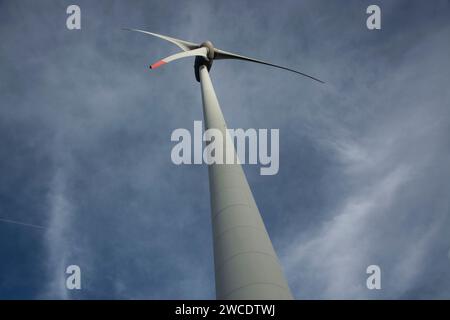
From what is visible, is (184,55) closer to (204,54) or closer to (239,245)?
(204,54)

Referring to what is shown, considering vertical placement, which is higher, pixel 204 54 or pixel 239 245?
pixel 204 54

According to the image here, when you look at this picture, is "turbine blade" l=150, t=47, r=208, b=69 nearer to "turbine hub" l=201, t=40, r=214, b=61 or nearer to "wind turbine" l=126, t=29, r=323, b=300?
"turbine hub" l=201, t=40, r=214, b=61

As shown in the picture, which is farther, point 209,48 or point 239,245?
point 209,48

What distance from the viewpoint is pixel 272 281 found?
31.5 feet

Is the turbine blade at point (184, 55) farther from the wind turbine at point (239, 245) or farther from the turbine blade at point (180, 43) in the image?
the wind turbine at point (239, 245)

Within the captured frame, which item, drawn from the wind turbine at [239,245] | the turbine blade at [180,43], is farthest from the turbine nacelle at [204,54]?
the wind turbine at [239,245]

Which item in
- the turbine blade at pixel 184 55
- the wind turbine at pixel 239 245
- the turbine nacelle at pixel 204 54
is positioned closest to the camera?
the wind turbine at pixel 239 245

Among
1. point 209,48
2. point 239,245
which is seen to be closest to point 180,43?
point 209,48

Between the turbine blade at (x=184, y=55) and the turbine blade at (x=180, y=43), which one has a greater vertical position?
the turbine blade at (x=180, y=43)
